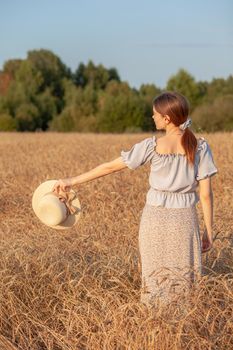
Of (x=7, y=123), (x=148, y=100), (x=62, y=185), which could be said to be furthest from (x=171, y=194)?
(x=148, y=100)

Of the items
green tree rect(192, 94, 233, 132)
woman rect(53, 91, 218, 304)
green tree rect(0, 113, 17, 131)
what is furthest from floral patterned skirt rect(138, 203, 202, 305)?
green tree rect(0, 113, 17, 131)

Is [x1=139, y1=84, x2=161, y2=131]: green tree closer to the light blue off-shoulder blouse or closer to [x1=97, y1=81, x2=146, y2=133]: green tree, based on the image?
[x1=97, y1=81, x2=146, y2=133]: green tree

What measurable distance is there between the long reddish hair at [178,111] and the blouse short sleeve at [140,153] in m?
0.18

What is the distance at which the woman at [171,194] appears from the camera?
3.99m

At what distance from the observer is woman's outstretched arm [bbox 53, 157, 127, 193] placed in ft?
13.6

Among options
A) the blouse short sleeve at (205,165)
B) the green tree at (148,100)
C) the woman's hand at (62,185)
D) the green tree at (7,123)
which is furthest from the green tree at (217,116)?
the blouse short sleeve at (205,165)

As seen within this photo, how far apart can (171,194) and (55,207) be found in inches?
31.0

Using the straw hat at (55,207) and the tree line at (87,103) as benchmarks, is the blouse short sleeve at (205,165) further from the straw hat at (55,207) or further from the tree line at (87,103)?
the tree line at (87,103)

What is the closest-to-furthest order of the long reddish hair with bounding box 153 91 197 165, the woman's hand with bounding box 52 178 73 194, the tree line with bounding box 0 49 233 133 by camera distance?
the long reddish hair with bounding box 153 91 197 165
the woman's hand with bounding box 52 178 73 194
the tree line with bounding box 0 49 233 133

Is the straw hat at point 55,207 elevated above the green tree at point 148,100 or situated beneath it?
situated beneath

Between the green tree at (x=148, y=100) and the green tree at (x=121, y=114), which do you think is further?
the green tree at (x=148, y=100)

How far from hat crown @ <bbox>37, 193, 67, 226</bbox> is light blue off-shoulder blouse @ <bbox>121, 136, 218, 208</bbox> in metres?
0.59

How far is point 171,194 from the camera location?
13.2ft

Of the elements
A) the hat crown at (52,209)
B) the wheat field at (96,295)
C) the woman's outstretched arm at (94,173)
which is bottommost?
the wheat field at (96,295)
